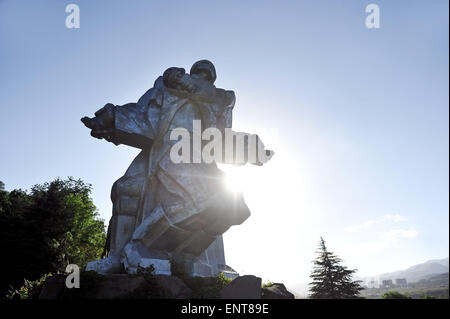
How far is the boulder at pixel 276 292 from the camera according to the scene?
14.6 ft

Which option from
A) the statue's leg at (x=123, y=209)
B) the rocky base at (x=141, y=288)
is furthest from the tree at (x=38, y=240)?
the rocky base at (x=141, y=288)

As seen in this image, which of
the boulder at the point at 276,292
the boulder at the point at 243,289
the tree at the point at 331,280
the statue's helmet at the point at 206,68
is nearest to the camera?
the boulder at the point at 243,289

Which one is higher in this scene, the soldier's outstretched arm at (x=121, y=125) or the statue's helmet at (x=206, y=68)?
the statue's helmet at (x=206, y=68)

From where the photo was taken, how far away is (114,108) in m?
5.12

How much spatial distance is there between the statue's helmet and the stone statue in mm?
278

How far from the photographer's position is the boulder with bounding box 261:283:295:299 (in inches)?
175

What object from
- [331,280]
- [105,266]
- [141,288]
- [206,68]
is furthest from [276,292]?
[331,280]

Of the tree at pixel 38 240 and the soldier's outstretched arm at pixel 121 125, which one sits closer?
the soldier's outstretched arm at pixel 121 125

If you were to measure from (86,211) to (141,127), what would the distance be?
23507 millimetres

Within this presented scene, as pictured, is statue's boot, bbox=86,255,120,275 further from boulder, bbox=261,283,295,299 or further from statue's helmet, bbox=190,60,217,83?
statue's helmet, bbox=190,60,217,83

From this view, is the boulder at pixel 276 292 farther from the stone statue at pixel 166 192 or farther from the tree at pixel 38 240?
the tree at pixel 38 240

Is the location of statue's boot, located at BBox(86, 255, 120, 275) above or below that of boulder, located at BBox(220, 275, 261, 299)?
above

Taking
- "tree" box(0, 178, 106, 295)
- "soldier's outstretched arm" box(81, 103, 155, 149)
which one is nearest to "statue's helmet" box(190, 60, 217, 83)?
"soldier's outstretched arm" box(81, 103, 155, 149)

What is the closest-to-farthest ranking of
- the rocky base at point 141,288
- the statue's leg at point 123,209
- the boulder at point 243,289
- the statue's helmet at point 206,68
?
1. the rocky base at point 141,288
2. the boulder at point 243,289
3. the statue's leg at point 123,209
4. the statue's helmet at point 206,68
